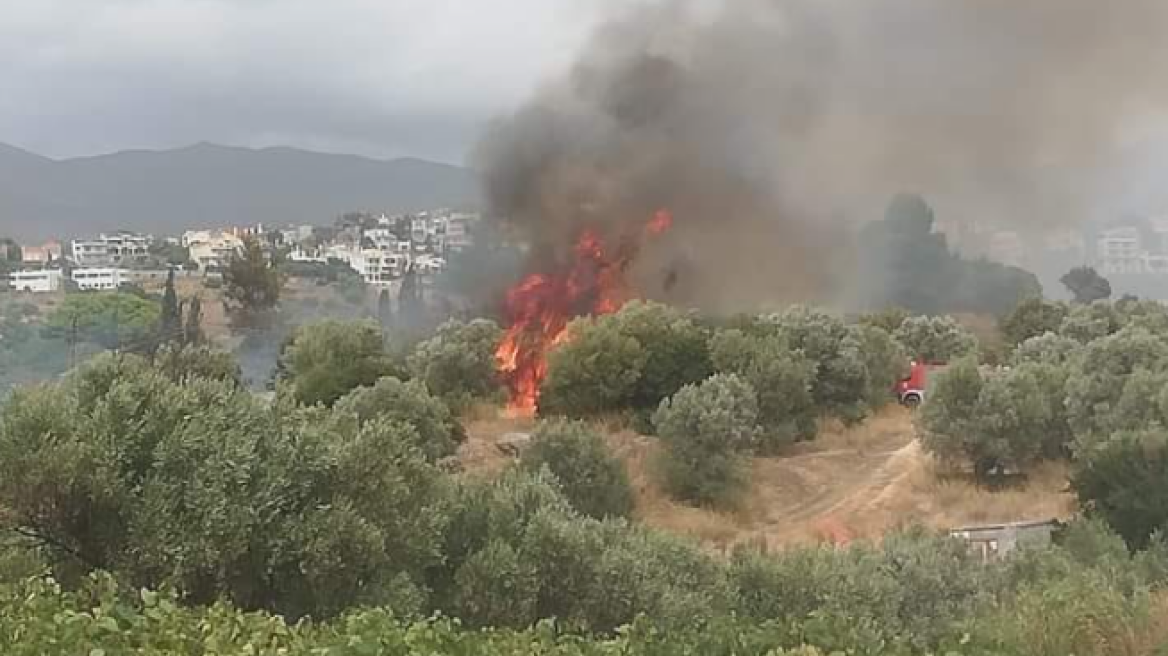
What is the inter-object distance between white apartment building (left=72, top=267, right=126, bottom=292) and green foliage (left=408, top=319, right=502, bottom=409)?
3099cm

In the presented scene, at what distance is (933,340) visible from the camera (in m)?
40.5

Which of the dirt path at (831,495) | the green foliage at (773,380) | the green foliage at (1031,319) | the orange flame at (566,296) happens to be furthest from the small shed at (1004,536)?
the green foliage at (1031,319)

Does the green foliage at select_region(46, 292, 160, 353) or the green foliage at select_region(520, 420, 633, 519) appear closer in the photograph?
the green foliage at select_region(520, 420, 633, 519)

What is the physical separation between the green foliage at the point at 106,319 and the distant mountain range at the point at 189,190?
96.2 ft

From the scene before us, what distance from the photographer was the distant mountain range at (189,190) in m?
88.0

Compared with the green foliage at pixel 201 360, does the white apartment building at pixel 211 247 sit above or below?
above

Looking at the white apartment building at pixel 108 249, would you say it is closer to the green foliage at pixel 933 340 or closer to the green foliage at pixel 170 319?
the green foliage at pixel 170 319

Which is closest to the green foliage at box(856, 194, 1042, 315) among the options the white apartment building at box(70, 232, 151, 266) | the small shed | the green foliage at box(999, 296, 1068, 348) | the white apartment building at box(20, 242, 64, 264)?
the green foliage at box(999, 296, 1068, 348)

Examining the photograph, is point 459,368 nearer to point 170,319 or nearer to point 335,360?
point 335,360

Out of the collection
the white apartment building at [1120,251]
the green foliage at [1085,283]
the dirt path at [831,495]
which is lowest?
the dirt path at [831,495]

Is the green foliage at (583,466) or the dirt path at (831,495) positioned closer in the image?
the green foliage at (583,466)

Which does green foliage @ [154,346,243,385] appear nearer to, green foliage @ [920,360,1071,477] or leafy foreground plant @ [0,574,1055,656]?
green foliage @ [920,360,1071,477]

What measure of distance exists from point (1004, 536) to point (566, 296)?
19271 mm

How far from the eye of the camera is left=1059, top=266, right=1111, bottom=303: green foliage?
71688 mm
